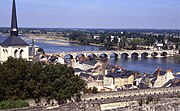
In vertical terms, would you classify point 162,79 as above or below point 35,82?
below

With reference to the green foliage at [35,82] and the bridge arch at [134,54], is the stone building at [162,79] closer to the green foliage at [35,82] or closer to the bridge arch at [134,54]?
the green foliage at [35,82]

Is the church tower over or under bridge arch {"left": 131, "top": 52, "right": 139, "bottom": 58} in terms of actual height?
over

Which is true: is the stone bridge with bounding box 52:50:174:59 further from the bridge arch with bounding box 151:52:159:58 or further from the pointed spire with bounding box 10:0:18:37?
the pointed spire with bounding box 10:0:18:37

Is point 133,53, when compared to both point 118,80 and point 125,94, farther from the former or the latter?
point 125,94

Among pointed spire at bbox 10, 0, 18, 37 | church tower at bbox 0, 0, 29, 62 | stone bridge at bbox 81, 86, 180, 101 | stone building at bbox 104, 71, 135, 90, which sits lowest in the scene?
stone building at bbox 104, 71, 135, 90

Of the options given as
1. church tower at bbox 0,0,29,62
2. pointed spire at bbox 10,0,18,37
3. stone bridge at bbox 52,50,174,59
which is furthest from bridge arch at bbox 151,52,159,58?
pointed spire at bbox 10,0,18,37

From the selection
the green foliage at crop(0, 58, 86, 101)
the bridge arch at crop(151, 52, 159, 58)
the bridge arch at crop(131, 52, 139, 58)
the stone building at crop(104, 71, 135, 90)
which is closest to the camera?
the green foliage at crop(0, 58, 86, 101)

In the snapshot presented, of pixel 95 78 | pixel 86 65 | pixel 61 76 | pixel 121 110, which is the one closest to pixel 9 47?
pixel 95 78

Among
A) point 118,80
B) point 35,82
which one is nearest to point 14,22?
point 35,82

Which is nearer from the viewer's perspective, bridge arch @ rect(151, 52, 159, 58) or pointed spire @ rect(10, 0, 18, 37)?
pointed spire @ rect(10, 0, 18, 37)
